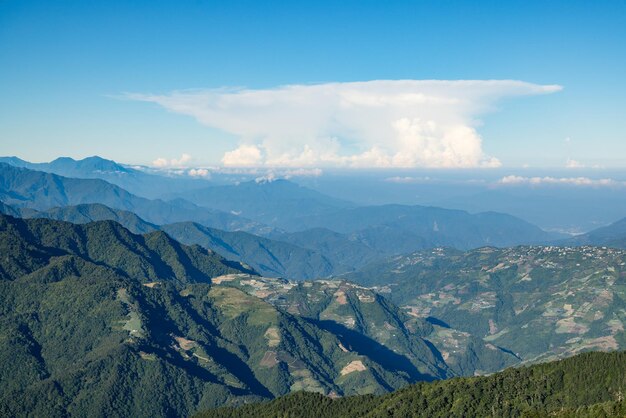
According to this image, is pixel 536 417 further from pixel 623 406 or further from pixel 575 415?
pixel 623 406

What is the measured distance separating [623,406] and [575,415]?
15.1m

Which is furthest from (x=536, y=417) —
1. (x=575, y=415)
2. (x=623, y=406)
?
(x=623, y=406)

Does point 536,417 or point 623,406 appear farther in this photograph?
point 536,417

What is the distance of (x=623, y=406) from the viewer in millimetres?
185875

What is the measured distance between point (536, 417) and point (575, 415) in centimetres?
1198

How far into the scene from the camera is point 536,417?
19862 centimetres

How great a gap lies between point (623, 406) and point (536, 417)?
2667 centimetres

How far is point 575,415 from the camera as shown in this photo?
19450 cm
